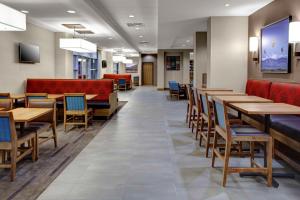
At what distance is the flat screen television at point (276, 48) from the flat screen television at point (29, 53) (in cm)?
634

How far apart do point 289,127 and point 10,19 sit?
13.4 feet

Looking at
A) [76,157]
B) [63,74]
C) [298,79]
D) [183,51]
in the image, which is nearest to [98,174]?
[76,157]

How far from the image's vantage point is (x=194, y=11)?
7.11 metres

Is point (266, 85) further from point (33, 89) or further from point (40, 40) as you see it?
point (40, 40)

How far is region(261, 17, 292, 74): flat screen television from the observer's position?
540 centimetres

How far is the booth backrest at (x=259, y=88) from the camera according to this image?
6031mm

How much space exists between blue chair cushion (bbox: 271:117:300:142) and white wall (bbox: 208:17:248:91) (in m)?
3.44

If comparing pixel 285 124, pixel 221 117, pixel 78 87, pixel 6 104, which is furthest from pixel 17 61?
pixel 285 124

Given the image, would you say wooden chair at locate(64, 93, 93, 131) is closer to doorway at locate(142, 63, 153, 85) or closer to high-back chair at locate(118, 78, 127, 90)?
high-back chair at locate(118, 78, 127, 90)

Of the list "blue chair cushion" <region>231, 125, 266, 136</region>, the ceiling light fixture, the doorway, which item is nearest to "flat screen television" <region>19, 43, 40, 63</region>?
the ceiling light fixture

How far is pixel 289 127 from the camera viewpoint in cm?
398

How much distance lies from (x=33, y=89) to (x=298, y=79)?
22.9 feet

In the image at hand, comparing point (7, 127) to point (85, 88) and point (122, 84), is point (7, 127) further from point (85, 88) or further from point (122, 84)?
point (122, 84)

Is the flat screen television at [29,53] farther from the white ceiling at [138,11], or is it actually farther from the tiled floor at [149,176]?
the tiled floor at [149,176]
